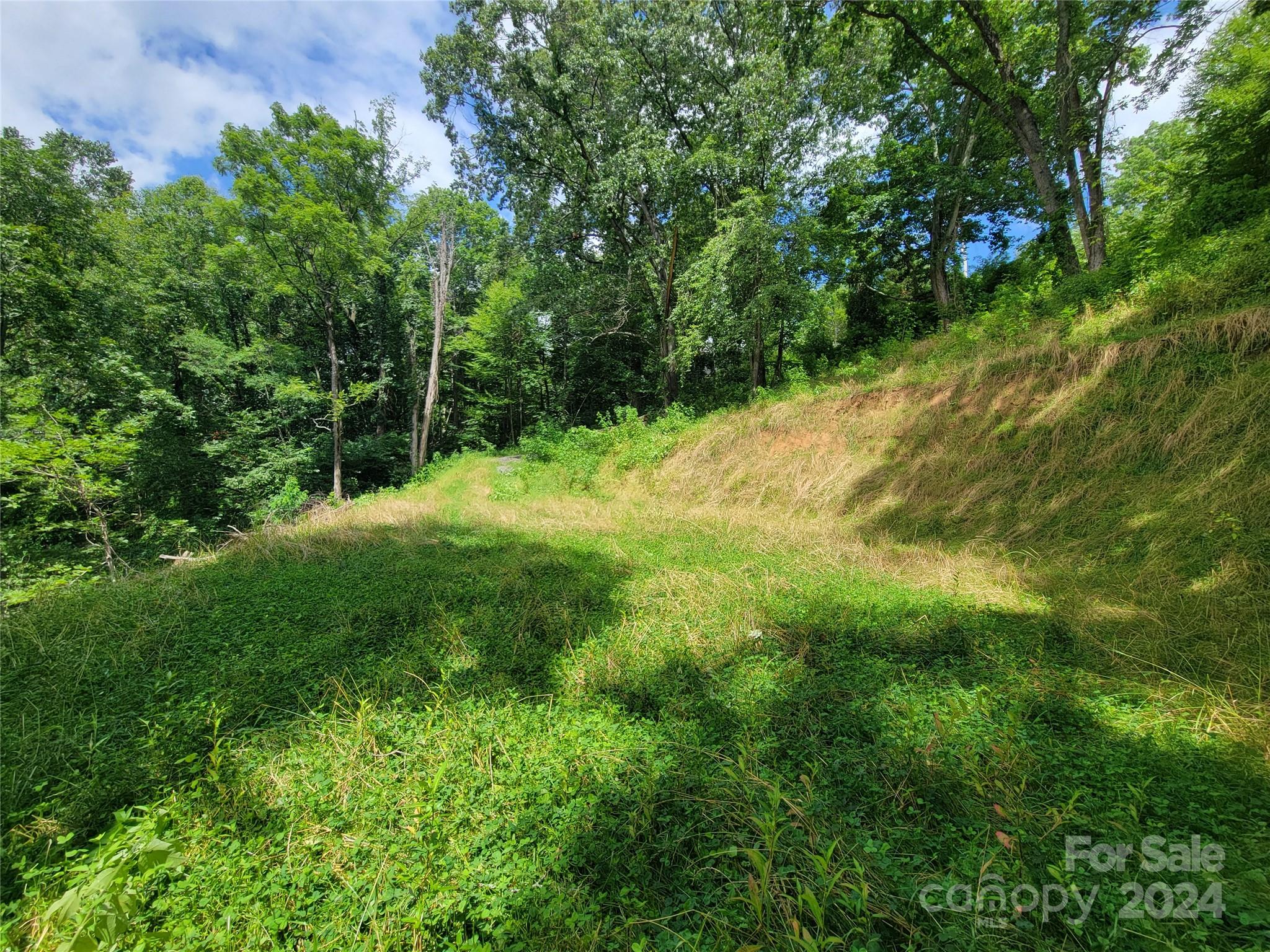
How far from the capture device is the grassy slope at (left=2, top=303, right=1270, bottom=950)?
6.27 feet

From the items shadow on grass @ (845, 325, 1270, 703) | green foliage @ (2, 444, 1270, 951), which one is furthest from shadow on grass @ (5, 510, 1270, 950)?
shadow on grass @ (845, 325, 1270, 703)

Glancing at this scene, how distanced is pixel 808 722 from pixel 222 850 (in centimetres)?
338

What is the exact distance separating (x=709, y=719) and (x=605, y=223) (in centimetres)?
1817

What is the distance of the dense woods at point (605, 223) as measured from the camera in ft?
29.2

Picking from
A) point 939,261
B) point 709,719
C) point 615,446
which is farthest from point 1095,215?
point 709,719

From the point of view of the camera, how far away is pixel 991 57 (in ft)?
33.9

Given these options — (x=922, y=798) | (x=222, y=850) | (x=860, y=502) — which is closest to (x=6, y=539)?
(x=222, y=850)

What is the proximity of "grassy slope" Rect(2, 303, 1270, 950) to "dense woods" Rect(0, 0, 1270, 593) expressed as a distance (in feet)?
19.2

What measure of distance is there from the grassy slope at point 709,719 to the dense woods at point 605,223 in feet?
19.2

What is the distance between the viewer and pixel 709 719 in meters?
3.03

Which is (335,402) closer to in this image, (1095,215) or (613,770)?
(613,770)

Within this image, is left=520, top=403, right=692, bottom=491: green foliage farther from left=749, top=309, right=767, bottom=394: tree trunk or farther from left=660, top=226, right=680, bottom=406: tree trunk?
left=749, top=309, right=767, bottom=394: tree trunk

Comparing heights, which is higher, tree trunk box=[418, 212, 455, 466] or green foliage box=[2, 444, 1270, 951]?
tree trunk box=[418, 212, 455, 466]

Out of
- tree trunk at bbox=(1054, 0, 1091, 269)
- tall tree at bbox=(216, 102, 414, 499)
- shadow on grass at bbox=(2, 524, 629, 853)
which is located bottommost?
shadow on grass at bbox=(2, 524, 629, 853)
